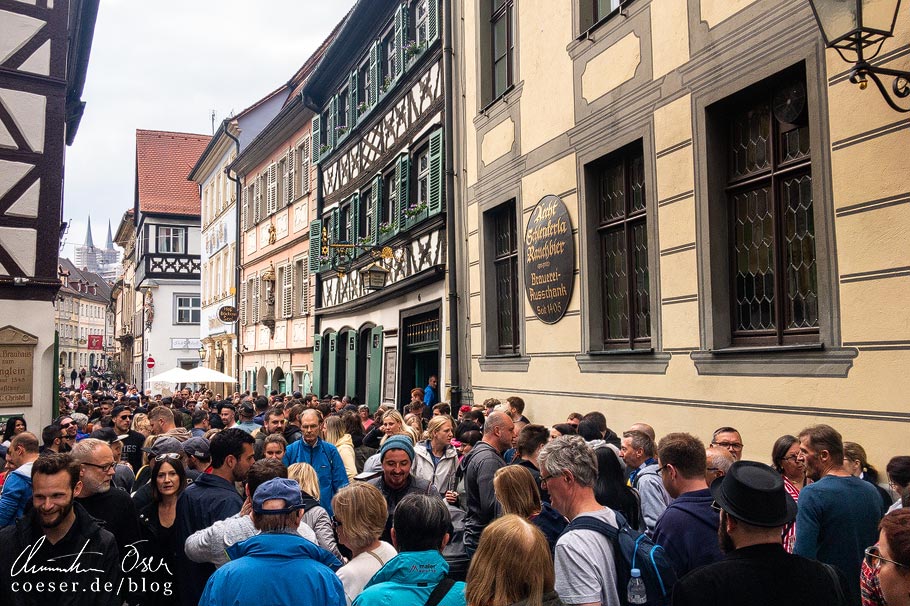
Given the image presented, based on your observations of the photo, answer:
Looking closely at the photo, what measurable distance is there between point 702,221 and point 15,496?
20.1 feet

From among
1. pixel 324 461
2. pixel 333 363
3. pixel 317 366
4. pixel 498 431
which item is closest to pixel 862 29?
pixel 498 431

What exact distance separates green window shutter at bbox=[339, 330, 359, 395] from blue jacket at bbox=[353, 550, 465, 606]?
1838cm

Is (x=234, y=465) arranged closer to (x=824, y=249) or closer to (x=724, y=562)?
(x=724, y=562)

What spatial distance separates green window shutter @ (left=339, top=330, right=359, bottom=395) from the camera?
2170 centimetres

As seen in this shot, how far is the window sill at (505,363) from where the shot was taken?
12.2 metres

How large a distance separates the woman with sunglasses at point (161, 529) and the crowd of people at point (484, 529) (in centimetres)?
1

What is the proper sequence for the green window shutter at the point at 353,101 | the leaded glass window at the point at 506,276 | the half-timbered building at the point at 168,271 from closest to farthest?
1. the leaded glass window at the point at 506,276
2. the green window shutter at the point at 353,101
3. the half-timbered building at the point at 168,271

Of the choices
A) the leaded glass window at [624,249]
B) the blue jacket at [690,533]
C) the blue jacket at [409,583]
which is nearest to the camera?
the blue jacket at [409,583]

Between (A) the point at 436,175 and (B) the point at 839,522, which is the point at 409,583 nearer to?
(B) the point at 839,522

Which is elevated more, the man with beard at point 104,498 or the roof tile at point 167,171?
the roof tile at point 167,171

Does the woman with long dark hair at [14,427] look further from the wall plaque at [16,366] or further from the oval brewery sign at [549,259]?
the oval brewery sign at [549,259]

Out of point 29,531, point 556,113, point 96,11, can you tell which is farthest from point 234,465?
point 96,11

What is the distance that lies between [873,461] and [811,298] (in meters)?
1.45

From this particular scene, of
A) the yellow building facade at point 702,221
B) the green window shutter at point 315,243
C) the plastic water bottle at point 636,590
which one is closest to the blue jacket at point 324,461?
the yellow building facade at point 702,221
